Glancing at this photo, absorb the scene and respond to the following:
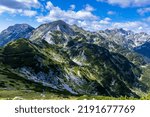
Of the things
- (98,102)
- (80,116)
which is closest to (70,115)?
(80,116)

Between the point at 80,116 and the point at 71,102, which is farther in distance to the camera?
the point at 71,102

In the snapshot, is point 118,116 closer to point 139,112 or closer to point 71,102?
point 139,112

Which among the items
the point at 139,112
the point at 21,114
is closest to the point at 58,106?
the point at 21,114

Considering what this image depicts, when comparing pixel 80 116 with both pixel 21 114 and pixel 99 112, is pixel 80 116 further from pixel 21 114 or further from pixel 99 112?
pixel 21 114

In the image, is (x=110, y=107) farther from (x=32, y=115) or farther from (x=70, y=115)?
(x=32, y=115)

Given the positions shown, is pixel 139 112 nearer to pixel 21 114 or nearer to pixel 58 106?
pixel 58 106

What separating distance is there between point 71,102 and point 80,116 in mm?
840

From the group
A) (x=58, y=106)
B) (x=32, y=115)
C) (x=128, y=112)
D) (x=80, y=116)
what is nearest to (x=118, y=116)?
(x=128, y=112)

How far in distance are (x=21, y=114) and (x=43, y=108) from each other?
31.1 inches

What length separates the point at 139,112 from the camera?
425 inches

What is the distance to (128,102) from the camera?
11.4 meters

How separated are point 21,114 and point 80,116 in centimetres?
206

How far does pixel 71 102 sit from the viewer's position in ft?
36.7

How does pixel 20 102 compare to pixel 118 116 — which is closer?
pixel 118 116
